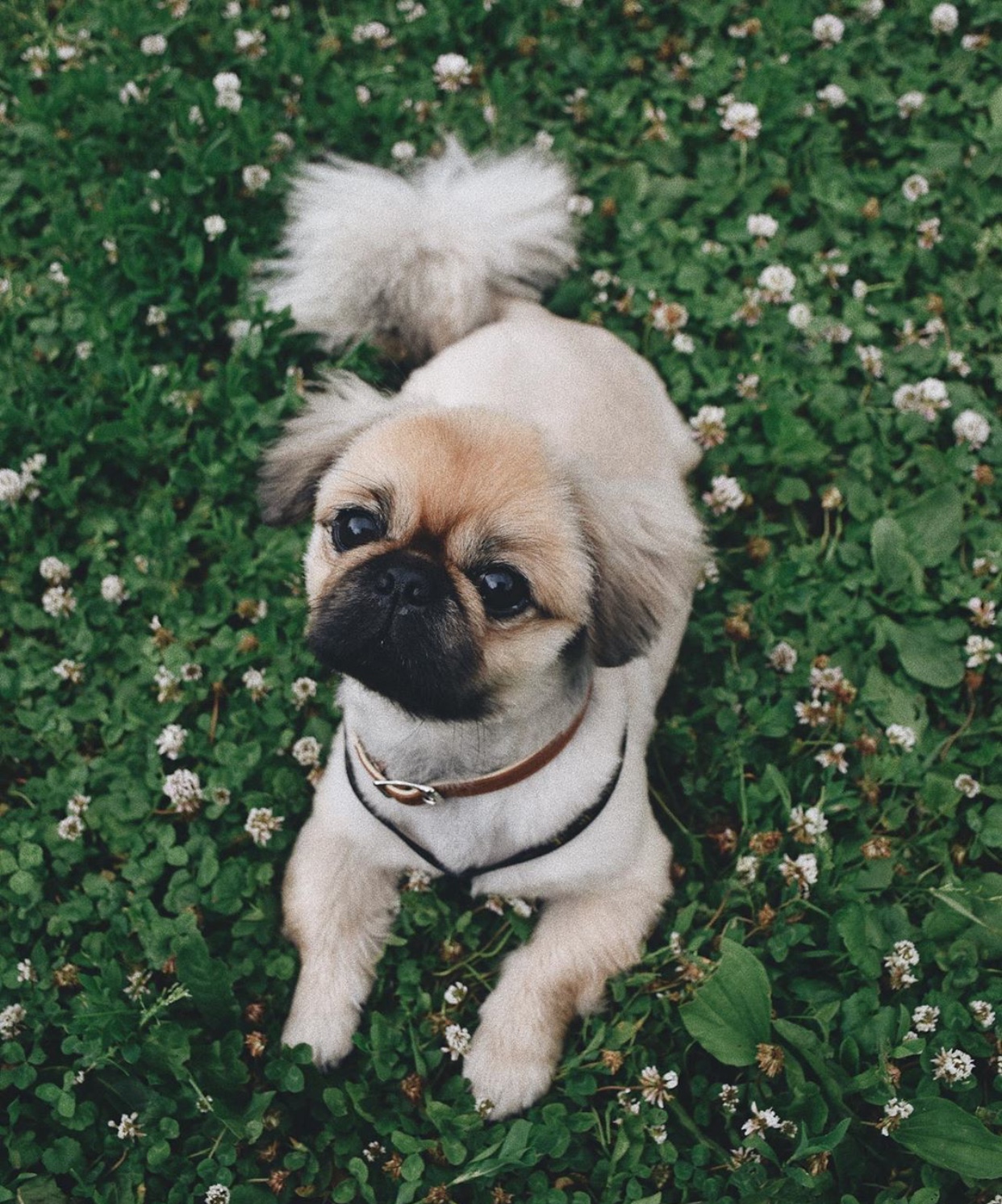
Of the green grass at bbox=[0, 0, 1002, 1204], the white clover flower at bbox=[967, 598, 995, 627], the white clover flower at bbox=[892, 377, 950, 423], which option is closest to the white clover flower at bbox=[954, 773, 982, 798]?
the green grass at bbox=[0, 0, 1002, 1204]

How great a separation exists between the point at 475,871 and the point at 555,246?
197 centimetres

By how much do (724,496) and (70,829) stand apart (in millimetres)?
1946

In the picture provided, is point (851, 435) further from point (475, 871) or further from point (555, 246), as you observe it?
point (475, 871)

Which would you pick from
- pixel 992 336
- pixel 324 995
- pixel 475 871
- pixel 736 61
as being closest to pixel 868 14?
pixel 736 61

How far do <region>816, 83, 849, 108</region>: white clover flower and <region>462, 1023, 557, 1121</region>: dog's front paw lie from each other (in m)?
3.21

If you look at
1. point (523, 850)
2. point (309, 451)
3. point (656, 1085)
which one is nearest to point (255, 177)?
point (309, 451)

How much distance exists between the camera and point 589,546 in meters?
2.25

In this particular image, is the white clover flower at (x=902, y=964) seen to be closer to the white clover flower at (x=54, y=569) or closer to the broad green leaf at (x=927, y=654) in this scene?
the broad green leaf at (x=927, y=654)

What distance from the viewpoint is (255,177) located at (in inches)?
137

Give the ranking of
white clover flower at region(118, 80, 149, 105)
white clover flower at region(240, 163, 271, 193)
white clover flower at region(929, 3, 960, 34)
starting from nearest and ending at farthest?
white clover flower at region(240, 163, 271, 193), white clover flower at region(118, 80, 149, 105), white clover flower at region(929, 3, 960, 34)

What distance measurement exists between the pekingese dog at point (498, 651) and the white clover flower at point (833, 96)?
1422 mm

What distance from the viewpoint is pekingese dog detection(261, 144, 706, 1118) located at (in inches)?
81.0

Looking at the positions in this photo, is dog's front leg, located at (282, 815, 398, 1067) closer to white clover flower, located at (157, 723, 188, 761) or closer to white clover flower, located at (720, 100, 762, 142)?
white clover flower, located at (157, 723, 188, 761)

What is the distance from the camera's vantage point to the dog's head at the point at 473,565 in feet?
6.57
